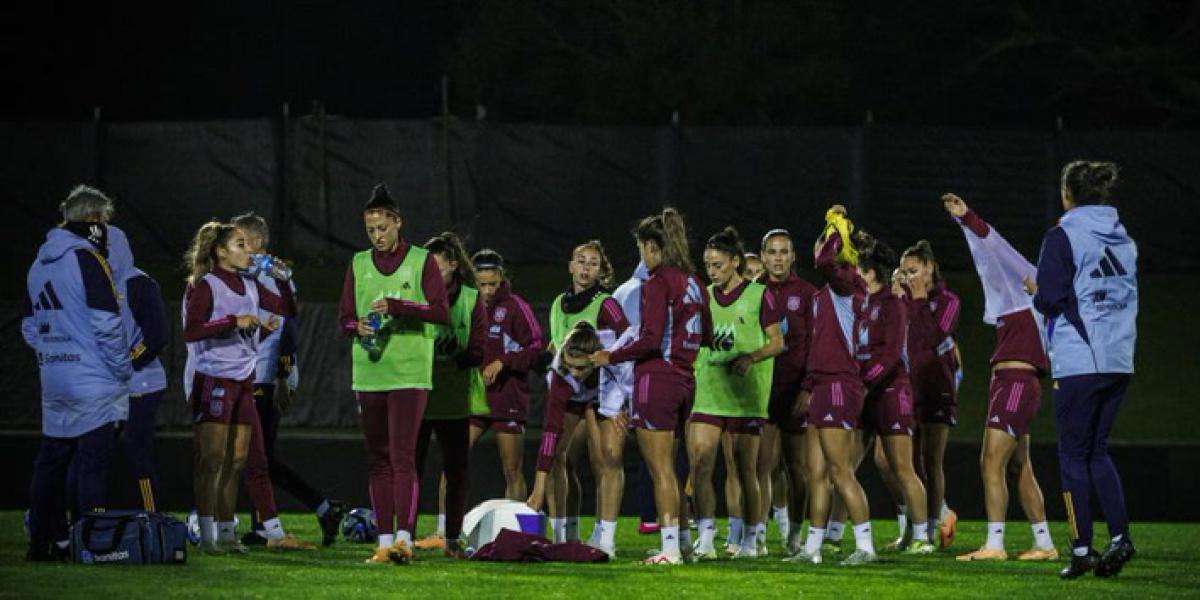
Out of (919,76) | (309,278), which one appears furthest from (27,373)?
(919,76)

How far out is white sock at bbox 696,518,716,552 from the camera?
38.5 feet

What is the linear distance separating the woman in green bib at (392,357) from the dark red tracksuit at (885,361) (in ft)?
9.32

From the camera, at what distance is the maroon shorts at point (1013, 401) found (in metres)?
11.8

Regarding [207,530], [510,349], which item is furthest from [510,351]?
[207,530]

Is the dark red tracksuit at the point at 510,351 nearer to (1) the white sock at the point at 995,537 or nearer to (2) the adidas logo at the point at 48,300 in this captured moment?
(2) the adidas logo at the point at 48,300

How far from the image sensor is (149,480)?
11.9 m

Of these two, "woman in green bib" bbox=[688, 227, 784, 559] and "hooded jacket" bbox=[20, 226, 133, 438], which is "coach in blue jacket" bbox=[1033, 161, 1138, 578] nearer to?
"woman in green bib" bbox=[688, 227, 784, 559]

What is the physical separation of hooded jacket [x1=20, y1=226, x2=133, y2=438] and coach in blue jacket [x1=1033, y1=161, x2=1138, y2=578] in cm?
503

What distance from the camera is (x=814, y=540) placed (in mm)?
11227

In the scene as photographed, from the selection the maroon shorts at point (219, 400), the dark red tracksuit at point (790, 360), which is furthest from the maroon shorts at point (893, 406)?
the maroon shorts at point (219, 400)

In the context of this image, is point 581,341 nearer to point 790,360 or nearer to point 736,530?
point 790,360

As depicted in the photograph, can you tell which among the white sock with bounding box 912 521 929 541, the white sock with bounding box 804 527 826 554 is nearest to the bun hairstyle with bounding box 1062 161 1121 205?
the white sock with bounding box 804 527 826 554

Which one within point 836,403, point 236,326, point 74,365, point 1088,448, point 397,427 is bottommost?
point 1088,448

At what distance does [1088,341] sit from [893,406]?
2189 millimetres
